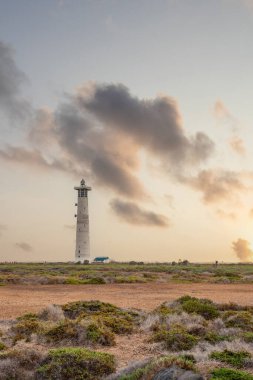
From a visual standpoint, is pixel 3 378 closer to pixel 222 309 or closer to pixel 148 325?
pixel 148 325

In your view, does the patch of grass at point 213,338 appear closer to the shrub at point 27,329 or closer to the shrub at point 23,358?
the shrub at point 23,358

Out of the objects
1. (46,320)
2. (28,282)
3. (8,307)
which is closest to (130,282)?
(28,282)

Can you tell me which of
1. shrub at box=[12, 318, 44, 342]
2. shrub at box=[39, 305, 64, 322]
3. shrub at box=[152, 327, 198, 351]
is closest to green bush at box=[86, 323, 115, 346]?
shrub at box=[152, 327, 198, 351]

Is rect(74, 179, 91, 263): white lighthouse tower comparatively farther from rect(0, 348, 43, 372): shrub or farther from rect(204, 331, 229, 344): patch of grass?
rect(0, 348, 43, 372): shrub

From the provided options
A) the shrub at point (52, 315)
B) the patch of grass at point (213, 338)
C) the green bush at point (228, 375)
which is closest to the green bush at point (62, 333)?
the shrub at point (52, 315)

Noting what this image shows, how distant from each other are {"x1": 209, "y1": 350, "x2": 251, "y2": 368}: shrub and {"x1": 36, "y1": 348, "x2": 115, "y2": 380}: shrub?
258 centimetres

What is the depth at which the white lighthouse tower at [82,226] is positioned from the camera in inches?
3519

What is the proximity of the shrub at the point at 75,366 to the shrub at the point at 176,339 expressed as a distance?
95.8 inches

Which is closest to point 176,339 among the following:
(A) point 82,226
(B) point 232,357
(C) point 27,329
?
(B) point 232,357

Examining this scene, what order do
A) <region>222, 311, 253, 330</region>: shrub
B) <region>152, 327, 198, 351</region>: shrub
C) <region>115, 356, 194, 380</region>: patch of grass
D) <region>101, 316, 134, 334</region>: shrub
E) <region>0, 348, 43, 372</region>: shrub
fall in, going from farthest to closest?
<region>222, 311, 253, 330</region>: shrub < <region>101, 316, 134, 334</region>: shrub < <region>152, 327, 198, 351</region>: shrub < <region>0, 348, 43, 372</region>: shrub < <region>115, 356, 194, 380</region>: patch of grass

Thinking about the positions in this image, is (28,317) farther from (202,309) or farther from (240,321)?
(240,321)

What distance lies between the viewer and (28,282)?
4416 cm

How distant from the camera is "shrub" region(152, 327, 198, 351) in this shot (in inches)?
500

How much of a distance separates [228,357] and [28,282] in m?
35.5
